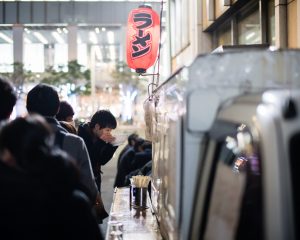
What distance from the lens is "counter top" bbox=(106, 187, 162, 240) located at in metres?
4.05

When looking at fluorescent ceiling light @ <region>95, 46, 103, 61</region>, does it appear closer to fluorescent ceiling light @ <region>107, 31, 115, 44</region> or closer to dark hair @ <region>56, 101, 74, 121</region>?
fluorescent ceiling light @ <region>107, 31, 115, 44</region>

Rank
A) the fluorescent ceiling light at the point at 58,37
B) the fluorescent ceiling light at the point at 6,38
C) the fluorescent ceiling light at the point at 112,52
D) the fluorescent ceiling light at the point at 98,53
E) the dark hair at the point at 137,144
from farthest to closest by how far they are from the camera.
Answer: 1. the fluorescent ceiling light at the point at 98,53
2. the fluorescent ceiling light at the point at 112,52
3. the fluorescent ceiling light at the point at 58,37
4. the fluorescent ceiling light at the point at 6,38
5. the dark hair at the point at 137,144

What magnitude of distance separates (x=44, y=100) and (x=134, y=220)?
1670 mm

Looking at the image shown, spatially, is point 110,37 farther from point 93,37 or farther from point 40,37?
point 40,37

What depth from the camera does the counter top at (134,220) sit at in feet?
13.3

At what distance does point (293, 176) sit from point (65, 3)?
84.9ft

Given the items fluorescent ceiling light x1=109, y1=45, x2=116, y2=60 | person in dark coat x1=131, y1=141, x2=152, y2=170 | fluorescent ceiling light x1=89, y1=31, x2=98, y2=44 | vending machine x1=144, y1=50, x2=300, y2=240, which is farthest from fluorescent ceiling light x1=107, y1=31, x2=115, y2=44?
vending machine x1=144, y1=50, x2=300, y2=240

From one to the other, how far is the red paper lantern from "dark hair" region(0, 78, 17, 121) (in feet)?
25.8

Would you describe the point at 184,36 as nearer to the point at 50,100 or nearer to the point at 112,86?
the point at 50,100

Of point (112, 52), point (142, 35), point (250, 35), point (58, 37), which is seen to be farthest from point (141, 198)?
point (112, 52)

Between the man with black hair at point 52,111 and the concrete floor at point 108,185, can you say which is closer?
the man with black hair at point 52,111

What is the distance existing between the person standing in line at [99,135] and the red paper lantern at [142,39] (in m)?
5.16

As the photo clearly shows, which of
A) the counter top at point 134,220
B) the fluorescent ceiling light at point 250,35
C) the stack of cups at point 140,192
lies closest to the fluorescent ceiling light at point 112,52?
the fluorescent ceiling light at point 250,35

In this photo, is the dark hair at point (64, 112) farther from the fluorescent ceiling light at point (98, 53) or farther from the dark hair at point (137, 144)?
the fluorescent ceiling light at point (98, 53)
